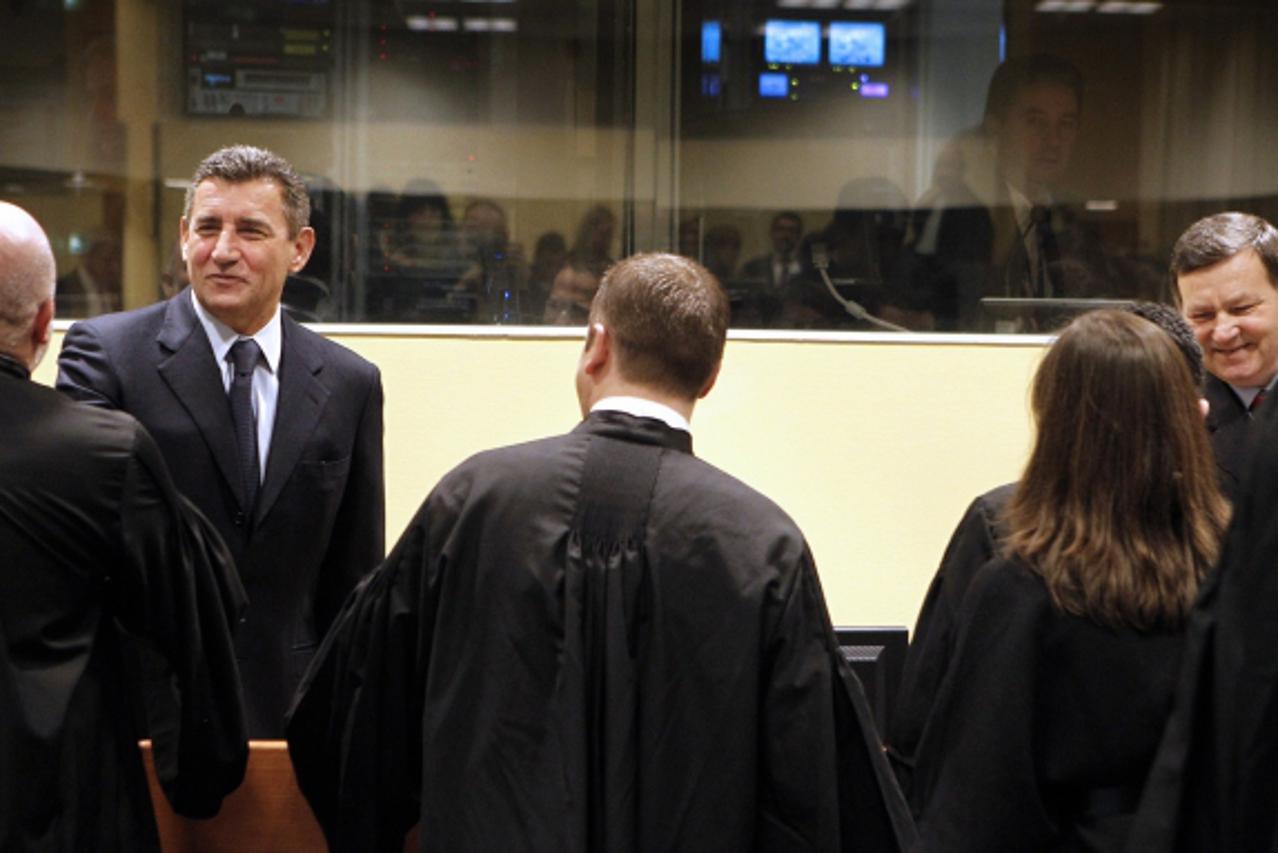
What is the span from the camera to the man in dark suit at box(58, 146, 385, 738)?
9.30ft

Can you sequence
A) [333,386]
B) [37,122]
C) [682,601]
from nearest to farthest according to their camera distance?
[682,601]
[333,386]
[37,122]

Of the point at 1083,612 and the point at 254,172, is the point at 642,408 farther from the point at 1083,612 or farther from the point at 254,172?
the point at 254,172

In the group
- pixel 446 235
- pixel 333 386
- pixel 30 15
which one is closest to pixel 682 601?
pixel 333 386

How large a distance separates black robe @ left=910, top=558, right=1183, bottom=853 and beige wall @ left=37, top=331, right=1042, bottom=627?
94.3 inches

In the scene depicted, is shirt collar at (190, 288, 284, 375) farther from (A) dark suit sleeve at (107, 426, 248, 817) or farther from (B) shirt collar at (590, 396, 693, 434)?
(B) shirt collar at (590, 396, 693, 434)

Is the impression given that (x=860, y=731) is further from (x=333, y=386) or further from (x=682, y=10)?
(x=682, y=10)

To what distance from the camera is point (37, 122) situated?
4.38m

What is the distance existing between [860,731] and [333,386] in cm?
139

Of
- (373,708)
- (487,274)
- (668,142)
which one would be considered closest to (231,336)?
(373,708)

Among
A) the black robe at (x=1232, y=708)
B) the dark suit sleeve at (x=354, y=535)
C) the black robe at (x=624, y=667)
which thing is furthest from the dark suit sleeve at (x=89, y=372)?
the black robe at (x=1232, y=708)

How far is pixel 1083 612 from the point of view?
198cm

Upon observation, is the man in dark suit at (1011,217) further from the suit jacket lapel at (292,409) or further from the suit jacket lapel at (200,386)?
the suit jacket lapel at (200,386)

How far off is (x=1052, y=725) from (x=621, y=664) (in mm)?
552

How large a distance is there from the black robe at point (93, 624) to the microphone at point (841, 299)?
8.53ft
